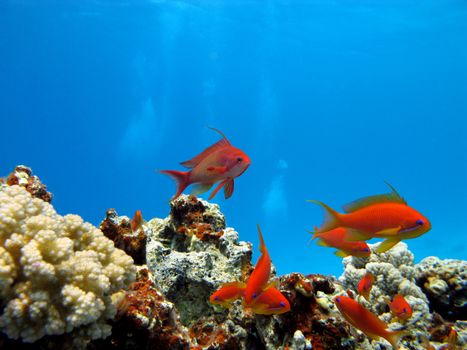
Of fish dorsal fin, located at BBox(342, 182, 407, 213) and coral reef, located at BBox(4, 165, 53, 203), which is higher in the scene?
coral reef, located at BBox(4, 165, 53, 203)

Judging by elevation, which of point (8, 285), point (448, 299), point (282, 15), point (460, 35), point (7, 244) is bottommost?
point (8, 285)

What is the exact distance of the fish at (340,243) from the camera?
3279 mm

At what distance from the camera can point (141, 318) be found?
94.6 inches

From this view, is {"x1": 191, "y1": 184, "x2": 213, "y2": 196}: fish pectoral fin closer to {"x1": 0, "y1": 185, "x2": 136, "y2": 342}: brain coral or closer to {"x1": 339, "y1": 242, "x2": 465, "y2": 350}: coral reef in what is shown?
{"x1": 0, "y1": 185, "x2": 136, "y2": 342}: brain coral

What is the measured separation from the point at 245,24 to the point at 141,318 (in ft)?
219

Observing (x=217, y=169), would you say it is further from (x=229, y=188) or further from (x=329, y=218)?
(x=329, y=218)

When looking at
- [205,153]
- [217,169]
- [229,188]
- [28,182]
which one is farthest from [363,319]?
[28,182]

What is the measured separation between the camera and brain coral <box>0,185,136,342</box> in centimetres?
180

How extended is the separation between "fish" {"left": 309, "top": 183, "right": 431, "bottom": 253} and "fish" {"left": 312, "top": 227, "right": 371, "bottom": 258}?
0.33m

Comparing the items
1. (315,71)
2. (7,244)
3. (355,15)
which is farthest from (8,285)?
(315,71)

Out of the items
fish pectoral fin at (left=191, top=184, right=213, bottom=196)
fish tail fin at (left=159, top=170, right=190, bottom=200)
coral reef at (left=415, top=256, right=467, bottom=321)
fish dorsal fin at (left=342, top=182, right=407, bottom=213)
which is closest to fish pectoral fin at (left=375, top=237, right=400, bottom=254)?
fish dorsal fin at (left=342, top=182, right=407, bottom=213)

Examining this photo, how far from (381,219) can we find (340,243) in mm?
Result: 734

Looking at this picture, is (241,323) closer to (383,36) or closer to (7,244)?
(7,244)

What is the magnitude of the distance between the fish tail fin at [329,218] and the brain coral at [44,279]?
1.71 meters
